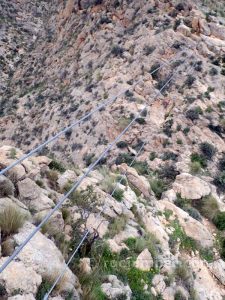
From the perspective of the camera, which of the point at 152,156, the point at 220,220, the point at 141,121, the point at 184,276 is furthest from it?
the point at 141,121

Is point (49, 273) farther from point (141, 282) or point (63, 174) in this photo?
point (63, 174)

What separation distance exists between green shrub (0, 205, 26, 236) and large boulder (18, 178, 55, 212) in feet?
4.23

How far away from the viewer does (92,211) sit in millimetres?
9469

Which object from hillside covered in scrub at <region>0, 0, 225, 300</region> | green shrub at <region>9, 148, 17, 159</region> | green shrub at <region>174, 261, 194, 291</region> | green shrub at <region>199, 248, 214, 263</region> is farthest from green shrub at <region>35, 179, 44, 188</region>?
green shrub at <region>199, 248, 214, 263</region>

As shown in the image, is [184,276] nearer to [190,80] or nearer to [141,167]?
[141,167]

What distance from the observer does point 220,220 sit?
13.4 metres

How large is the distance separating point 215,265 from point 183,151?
9.16 meters

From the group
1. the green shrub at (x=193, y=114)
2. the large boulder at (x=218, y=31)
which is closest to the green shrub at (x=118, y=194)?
the green shrub at (x=193, y=114)

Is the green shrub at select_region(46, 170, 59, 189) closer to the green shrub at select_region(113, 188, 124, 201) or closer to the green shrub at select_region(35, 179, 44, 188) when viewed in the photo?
the green shrub at select_region(35, 179, 44, 188)

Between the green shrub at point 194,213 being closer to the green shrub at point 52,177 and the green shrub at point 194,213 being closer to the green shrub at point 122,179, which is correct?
the green shrub at point 122,179

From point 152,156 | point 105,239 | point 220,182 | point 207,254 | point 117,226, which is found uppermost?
point 105,239

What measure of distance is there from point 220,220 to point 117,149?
8.07 metres

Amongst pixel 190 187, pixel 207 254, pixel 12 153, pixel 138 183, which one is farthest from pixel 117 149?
pixel 12 153

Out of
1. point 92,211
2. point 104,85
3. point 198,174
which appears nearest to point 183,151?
point 198,174
